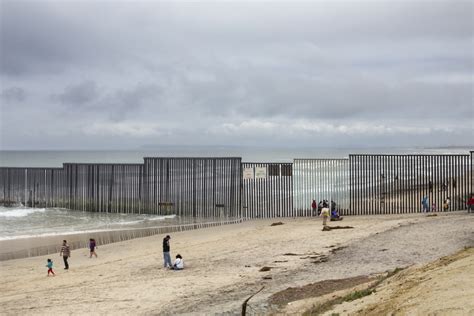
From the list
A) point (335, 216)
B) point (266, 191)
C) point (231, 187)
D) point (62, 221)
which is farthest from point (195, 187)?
point (335, 216)

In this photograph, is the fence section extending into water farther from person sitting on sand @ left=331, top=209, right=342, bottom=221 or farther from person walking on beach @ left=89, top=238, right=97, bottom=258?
person walking on beach @ left=89, top=238, right=97, bottom=258

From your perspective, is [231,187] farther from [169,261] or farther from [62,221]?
[169,261]

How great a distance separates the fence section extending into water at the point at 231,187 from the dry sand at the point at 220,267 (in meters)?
6.68

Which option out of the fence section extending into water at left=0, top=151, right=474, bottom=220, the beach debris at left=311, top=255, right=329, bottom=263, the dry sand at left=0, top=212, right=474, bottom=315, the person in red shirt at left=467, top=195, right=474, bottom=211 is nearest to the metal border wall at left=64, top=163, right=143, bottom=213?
the fence section extending into water at left=0, top=151, right=474, bottom=220

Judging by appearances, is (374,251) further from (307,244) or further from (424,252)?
(307,244)

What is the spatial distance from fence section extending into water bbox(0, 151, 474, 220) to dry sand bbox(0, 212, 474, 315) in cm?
668

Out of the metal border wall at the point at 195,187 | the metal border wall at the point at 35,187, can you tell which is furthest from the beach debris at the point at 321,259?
the metal border wall at the point at 35,187

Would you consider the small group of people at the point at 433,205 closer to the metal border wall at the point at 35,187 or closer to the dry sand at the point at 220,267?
the dry sand at the point at 220,267

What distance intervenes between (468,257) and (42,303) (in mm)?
11358

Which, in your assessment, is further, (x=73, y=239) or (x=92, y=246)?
(x=73, y=239)

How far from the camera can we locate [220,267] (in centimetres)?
1819

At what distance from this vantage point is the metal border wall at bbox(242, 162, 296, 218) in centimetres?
3288

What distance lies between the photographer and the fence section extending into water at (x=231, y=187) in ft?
107

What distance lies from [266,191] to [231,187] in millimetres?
2292
